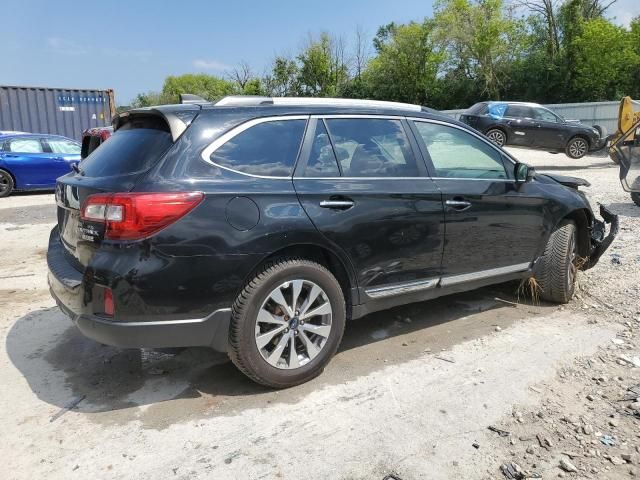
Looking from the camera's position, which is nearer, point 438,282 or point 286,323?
point 286,323

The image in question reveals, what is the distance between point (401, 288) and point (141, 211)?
1859 millimetres

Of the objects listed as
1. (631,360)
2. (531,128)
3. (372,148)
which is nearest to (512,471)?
(631,360)

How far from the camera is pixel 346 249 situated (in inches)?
133

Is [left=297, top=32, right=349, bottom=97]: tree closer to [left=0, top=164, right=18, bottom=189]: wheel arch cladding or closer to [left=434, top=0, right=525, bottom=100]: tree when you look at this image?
[left=434, top=0, right=525, bottom=100]: tree

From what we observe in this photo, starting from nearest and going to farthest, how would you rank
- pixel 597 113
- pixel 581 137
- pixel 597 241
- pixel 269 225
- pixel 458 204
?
pixel 269 225
pixel 458 204
pixel 597 241
pixel 581 137
pixel 597 113

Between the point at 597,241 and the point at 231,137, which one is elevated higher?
the point at 231,137

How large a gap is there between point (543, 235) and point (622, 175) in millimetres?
5971

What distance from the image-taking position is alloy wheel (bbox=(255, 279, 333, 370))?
3.14 meters

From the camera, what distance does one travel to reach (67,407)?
10.2 feet

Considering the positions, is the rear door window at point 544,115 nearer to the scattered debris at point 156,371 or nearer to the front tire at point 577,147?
the front tire at point 577,147

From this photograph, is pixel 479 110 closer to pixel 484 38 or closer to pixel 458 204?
pixel 458 204

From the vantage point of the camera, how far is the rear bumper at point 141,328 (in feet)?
9.35

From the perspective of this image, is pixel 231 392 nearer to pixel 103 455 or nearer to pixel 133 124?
pixel 103 455

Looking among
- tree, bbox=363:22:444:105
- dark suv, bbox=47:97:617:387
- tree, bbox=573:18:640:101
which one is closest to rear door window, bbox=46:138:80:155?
dark suv, bbox=47:97:617:387
